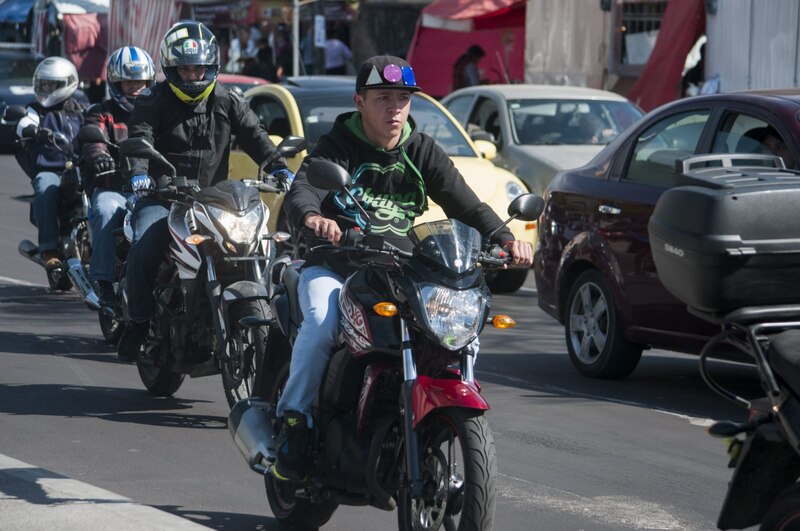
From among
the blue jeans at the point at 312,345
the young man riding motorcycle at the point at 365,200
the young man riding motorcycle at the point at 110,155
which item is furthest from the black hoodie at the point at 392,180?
the young man riding motorcycle at the point at 110,155

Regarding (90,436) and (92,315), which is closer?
(90,436)

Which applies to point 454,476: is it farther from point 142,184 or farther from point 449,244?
point 142,184

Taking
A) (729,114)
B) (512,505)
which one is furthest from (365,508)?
(729,114)

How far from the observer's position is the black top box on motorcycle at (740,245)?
4.48 meters

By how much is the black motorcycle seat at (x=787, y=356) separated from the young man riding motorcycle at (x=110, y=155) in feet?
20.0

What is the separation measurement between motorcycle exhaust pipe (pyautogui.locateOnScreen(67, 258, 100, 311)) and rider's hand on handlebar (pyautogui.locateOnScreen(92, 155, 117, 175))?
1.03 m

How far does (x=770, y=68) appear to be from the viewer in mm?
18281

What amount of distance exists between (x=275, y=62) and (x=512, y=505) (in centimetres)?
2589

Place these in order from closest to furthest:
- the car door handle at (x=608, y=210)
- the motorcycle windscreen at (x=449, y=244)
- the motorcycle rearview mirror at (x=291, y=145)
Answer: the motorcycle windscreen at (x=449, y=244)
the motorcycle rearview mirror at (x=291, y=145)
the car door handle at (x=608, y=210)

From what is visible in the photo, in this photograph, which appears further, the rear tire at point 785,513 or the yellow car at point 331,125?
the yellow car at point 331,125

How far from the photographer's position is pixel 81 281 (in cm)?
1076

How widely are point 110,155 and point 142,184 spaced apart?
2414 mm

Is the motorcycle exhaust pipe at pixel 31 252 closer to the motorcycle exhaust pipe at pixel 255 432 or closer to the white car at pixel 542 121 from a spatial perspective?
the white car at pixel 542 121

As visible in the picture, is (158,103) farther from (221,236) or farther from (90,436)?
(90,436)
